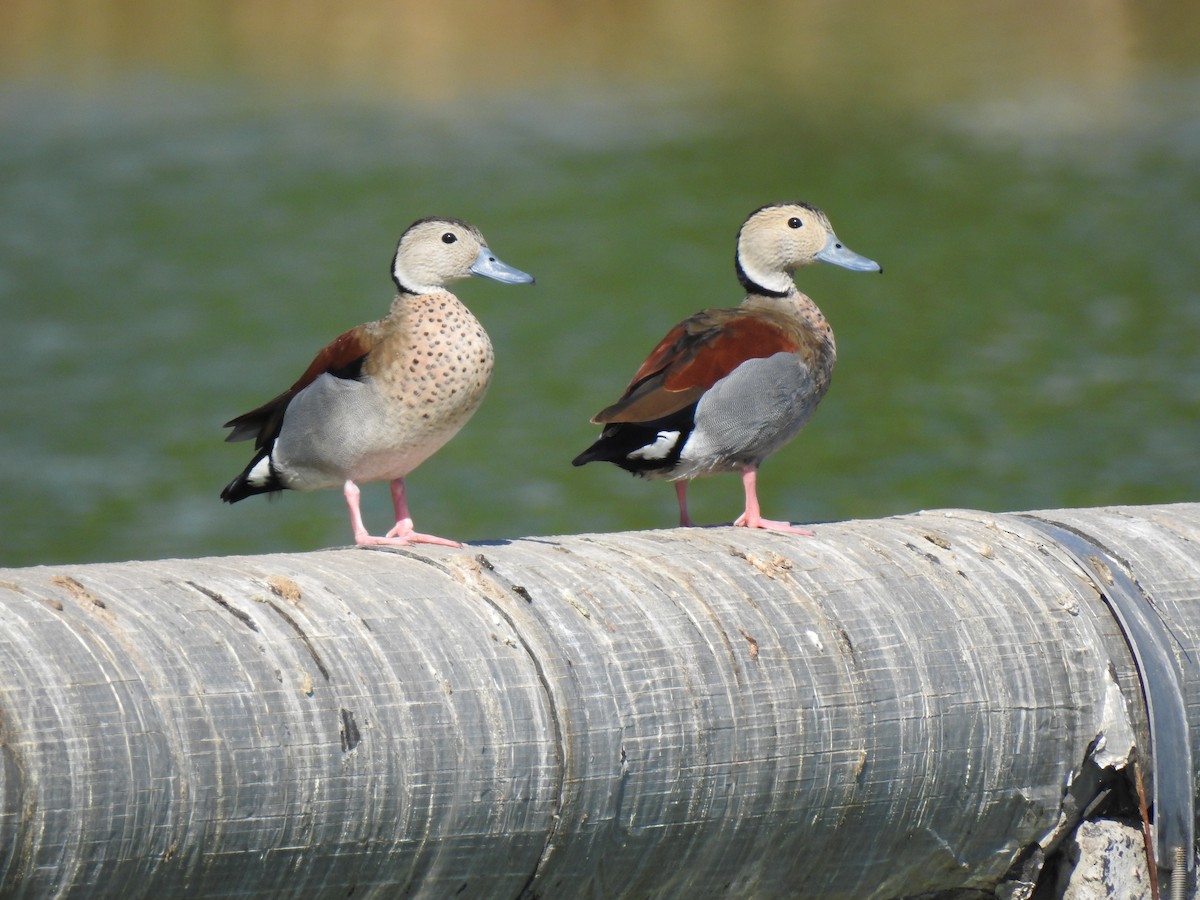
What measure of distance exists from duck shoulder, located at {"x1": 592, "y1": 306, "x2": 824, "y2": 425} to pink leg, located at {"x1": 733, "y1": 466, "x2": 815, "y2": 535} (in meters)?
0.28

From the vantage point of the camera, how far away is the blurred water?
1525cm

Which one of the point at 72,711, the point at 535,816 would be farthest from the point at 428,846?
the point at 72,711

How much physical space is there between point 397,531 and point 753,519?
2.94 ft

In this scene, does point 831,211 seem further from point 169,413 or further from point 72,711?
point 72,711

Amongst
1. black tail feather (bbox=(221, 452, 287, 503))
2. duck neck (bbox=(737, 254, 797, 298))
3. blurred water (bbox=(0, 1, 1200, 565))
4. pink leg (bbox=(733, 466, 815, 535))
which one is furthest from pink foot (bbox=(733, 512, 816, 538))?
blurred water (bbox=(0, 1, 1200, 565))

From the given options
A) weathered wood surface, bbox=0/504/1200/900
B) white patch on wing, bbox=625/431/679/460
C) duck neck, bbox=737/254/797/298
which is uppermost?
duck neck, bbox=737/254/797/298

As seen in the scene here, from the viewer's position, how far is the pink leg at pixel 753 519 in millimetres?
4375

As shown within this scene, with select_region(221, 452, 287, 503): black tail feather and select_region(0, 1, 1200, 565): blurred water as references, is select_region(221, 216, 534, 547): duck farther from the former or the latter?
select_region(0, 1, 1200, 565): blurred water

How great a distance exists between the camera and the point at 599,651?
366 cm

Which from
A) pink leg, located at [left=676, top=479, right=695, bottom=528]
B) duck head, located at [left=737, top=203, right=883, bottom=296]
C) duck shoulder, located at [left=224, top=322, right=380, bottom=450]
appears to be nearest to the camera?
duck shoulder, located at [left=224, top=322, right=380, bottom=450]

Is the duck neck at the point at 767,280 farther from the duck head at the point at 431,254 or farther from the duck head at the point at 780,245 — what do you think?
the duck head at the point at 431,254

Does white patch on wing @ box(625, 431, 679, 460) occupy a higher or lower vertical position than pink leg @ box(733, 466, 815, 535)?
higher

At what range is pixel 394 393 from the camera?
4570mm

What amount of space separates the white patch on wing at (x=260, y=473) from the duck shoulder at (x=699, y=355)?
84cm
